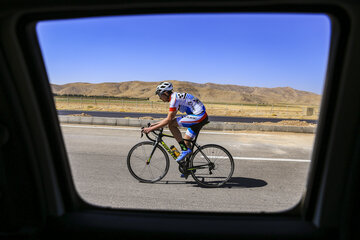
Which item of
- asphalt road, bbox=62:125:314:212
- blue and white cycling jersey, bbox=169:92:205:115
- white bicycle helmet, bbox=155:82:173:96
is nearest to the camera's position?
asphalt road, bbox=62:125:314:212

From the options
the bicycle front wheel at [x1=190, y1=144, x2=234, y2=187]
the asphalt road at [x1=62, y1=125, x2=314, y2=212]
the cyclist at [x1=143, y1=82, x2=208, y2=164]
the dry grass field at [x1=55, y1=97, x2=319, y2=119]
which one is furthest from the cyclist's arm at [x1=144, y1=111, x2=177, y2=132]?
the dry grass field at [x1=55, y1=97, x2=319, y2=119]

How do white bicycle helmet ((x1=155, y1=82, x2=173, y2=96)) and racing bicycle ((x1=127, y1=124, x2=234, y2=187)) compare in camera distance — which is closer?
white bicycle helmet ((x1=155, y1=82, x2=173, y2=96))

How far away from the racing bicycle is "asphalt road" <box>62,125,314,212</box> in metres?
0.19

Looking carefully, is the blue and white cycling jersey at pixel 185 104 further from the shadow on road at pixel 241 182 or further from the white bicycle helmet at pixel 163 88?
the shadow on road at pixel 241 182

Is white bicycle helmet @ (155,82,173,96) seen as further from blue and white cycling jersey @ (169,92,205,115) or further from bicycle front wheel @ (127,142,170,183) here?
bicycle front wheel @ (127,142,170,183)

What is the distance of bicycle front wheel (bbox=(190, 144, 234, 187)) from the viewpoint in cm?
520

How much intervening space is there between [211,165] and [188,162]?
46 cm

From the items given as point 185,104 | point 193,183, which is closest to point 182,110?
point 185,104

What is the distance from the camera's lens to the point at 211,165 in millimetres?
5305

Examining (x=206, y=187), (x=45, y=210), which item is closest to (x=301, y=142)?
(x=206, y=187)

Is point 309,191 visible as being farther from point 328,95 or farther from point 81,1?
point 81,1

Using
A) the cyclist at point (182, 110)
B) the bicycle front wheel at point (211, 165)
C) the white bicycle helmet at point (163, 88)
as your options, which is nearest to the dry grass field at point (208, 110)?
the bicycle front wheel at point (211, 165)

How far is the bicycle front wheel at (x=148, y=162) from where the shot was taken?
531 cm

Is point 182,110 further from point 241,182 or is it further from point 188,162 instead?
point 241,182
